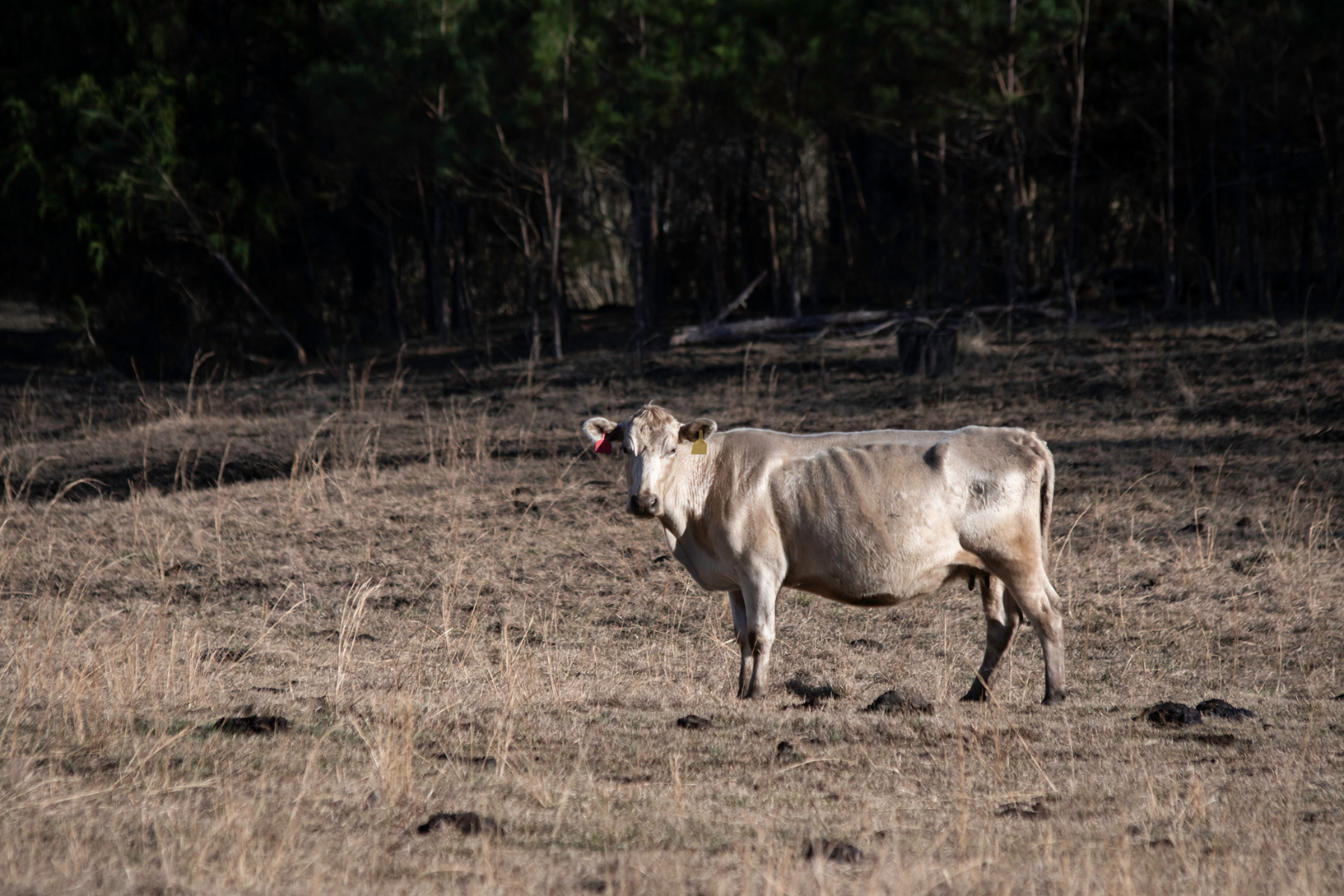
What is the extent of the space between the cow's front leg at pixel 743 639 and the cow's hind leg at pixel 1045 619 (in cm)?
138

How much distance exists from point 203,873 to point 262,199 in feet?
76.2

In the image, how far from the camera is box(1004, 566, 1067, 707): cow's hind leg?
623 cm

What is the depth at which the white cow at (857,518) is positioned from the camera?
631cm

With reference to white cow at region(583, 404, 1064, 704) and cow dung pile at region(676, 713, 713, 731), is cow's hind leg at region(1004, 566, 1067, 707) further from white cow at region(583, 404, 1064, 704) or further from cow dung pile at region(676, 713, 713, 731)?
cow dung pile at region(676, 713, 713, 731)

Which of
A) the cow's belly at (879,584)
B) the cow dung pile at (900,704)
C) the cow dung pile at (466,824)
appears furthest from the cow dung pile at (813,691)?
the cow dung pile at (466,824)

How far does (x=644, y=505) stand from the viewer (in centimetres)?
620

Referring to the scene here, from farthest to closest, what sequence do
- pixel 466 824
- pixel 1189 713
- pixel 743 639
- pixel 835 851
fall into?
pixel 743 639, pixel 1189 713, pixel 466 824, pixel 835 851

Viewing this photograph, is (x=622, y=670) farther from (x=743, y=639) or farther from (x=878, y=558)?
(x=878, y=558)

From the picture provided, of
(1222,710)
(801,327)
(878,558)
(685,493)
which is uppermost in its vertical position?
(801,327)

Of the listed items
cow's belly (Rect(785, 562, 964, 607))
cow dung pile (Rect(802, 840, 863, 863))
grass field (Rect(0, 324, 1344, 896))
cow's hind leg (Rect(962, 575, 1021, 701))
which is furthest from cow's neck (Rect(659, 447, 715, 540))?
cow dung pile (Rect(802, 840, 863, 863))

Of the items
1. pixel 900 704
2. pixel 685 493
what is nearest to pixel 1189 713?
pixel 900 704

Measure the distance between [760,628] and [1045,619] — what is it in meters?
1.45

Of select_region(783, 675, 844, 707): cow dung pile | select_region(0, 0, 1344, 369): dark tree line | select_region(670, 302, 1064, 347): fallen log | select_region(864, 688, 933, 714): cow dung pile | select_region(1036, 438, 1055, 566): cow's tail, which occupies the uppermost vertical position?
select_region(0, 0, 1344, 369): dark tree line

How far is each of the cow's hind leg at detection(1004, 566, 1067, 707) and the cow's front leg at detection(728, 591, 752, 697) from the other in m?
1.38
